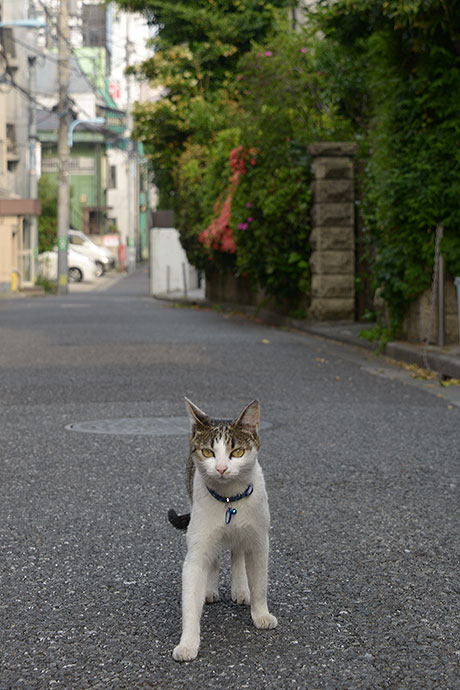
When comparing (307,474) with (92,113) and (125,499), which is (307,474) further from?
(92,113)

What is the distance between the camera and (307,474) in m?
6.40

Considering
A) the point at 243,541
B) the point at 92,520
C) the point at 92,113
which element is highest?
the point at 92,113

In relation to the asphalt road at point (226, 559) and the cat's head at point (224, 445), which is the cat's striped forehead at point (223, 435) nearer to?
the cat's head at point (224, 445)

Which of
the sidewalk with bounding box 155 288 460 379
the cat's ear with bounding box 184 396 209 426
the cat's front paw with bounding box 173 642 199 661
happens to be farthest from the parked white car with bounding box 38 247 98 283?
the cat's front paw with bounding box 173 642 199 661

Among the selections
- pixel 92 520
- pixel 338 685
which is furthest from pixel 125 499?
pixel 338 685

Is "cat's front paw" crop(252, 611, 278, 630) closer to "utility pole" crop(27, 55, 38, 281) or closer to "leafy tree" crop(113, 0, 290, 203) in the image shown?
"leafy tree" crop(113, 0, 290, 203)

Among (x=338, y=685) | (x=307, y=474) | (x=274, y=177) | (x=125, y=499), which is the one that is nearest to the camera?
(x=338, y=685)

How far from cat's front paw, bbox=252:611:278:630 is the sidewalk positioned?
299 inches

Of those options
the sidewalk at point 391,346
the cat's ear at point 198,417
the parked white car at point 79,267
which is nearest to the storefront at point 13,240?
the parked white car at point 79,267

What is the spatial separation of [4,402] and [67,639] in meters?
6.29

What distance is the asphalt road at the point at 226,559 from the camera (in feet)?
11.1

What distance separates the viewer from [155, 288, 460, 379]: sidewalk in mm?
11364

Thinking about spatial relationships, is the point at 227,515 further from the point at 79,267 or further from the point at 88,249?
the point at 88,249

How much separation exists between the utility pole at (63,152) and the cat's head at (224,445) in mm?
37158
